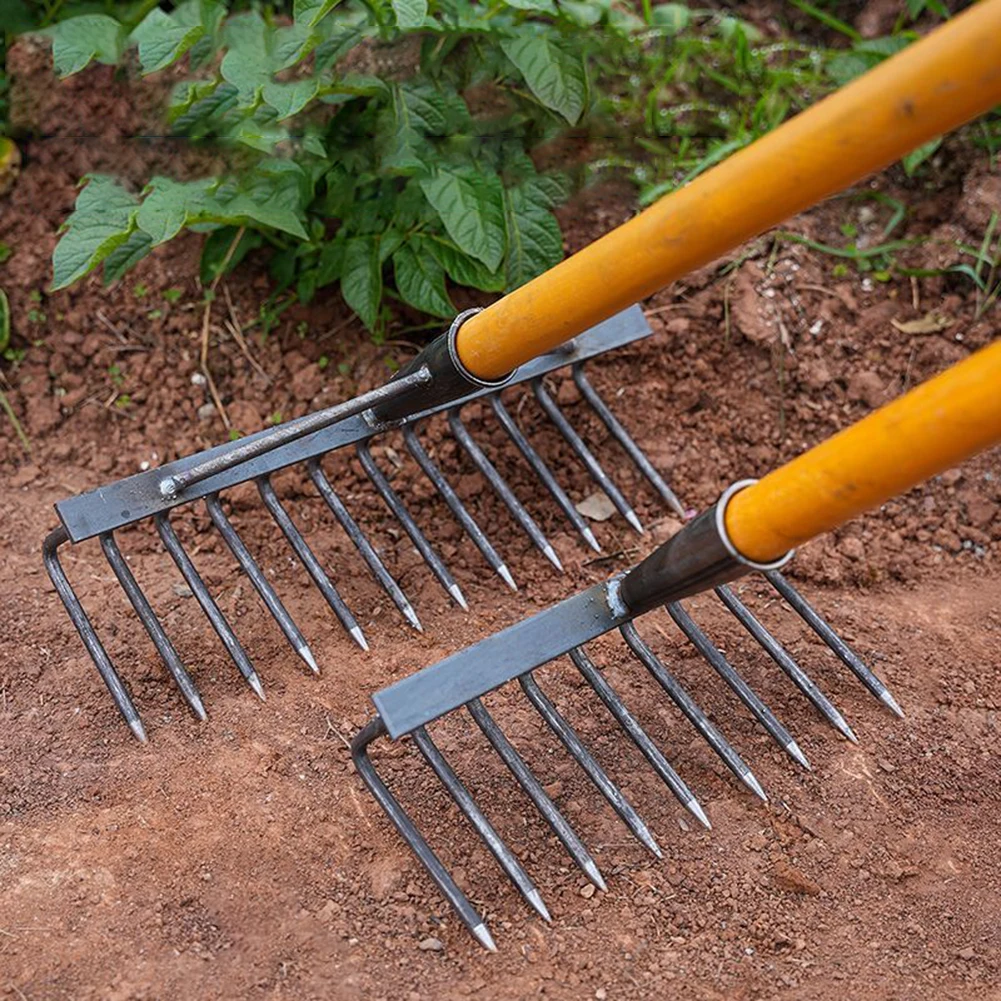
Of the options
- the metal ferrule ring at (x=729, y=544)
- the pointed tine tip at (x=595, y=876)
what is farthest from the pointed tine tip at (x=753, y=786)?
the metal ferrule ring at (x=729, y=544)

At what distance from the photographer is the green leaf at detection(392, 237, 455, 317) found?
2451 millimetres

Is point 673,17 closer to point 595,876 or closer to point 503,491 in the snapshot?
point 503,491

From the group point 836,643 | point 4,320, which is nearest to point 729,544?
point 836,643

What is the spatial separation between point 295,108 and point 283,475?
0.73 meters

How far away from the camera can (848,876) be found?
1.85 m

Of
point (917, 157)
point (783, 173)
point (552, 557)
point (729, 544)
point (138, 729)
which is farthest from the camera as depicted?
point (917, 157)

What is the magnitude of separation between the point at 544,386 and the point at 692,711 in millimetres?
853

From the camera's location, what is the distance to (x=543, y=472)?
238 cm

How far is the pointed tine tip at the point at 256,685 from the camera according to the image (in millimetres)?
2074

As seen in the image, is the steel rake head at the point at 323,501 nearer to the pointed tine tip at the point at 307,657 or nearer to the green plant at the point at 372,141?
the pointed tine tip at the point at 307,657

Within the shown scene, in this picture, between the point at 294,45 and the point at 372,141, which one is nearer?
the point at 294,45

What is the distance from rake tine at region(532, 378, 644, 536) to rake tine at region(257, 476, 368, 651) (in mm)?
548

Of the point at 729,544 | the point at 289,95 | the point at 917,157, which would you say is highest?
the point at 289,95

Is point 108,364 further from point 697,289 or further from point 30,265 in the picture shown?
point 697,289
